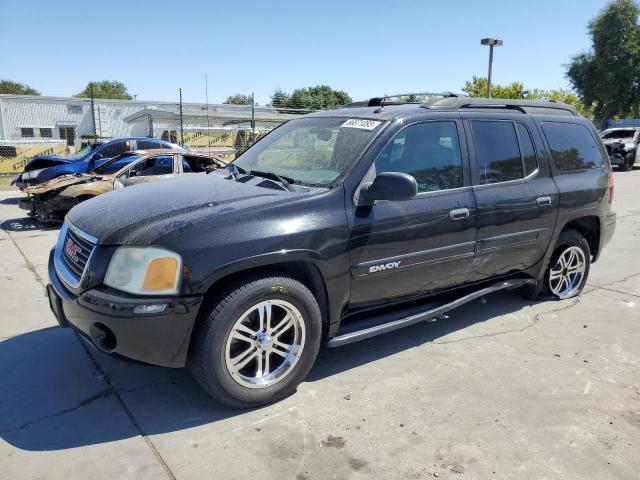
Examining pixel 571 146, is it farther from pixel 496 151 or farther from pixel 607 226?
pixel 496 151

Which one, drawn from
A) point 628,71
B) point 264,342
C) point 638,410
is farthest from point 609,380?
point 628,71

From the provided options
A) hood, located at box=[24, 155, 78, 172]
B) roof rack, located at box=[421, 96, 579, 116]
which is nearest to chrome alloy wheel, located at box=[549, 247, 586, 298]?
roof rack, located at box=[421, 96, 579, 116]

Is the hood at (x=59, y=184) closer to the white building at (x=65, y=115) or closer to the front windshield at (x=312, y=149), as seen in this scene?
the front windshield at (x=312, y=149)

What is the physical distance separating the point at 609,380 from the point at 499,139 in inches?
79.0

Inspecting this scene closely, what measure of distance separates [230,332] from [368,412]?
0.97 meters

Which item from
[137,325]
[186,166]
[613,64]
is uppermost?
[613,64]

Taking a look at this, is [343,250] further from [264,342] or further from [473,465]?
[473,465]

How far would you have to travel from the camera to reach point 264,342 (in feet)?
9.92

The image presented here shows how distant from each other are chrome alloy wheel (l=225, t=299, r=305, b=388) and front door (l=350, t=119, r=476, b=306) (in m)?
0.51

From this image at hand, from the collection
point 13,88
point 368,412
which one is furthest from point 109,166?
point 13,88

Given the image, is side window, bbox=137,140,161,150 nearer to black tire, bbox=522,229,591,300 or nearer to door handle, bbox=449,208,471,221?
black tire, bbox=522,229,591,300

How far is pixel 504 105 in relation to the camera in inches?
175

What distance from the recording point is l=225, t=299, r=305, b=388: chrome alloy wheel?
9.72ft

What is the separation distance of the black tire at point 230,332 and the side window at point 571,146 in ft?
9.58
